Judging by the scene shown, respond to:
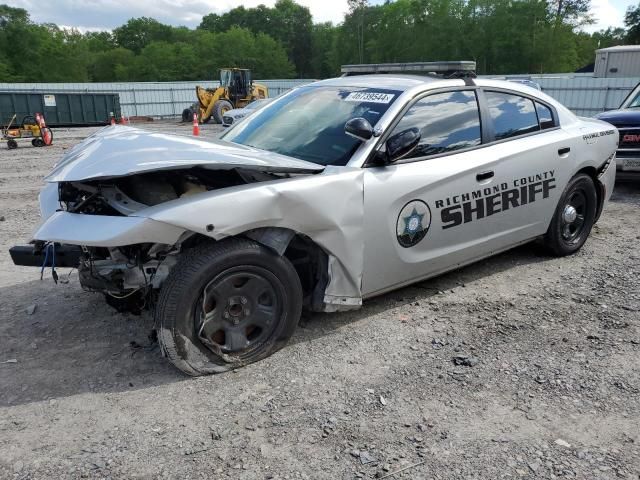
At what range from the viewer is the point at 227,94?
85.3 feet

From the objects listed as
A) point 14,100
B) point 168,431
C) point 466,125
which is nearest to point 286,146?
point 466,125

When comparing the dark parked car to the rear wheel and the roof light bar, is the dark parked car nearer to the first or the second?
the roof light bar

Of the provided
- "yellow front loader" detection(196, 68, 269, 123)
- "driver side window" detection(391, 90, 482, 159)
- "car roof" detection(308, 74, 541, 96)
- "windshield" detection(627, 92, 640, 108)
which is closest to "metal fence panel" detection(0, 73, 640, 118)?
"yellow front loader" detection(196, 68, 269, 123)

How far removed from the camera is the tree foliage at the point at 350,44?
54.1 m

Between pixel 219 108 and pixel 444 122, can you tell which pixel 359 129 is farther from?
pixel 219 108

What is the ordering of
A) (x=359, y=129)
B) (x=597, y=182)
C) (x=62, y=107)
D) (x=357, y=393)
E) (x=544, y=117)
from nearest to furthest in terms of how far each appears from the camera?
(x=357, y=393) → (x=359, y=129) → (x=544, y=117) → (x=597, y=182) → (x=62, y=107)

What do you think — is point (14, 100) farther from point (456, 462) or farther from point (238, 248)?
point (456, 462)

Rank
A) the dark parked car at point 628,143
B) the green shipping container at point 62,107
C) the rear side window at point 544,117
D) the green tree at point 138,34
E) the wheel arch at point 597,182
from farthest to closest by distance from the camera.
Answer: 1. the green tree at point 138,34
2. the green shipping container at point 62,107
3. the dark parked car at point 628,143
4. the wheel arch at point 597,182
5. the rear side window at point 544,117

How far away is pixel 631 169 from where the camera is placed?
786cm

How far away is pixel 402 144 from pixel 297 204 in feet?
2.77

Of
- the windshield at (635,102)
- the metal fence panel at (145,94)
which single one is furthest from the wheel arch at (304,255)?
the metal fence panel at (145,94)

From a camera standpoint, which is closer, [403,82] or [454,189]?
[454,189]

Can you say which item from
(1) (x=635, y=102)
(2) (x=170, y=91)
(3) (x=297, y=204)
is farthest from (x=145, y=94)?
(3) (x=297, y=204)

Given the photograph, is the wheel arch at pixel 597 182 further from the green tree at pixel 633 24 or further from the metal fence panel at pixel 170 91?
the green tree at pixel 633 24
